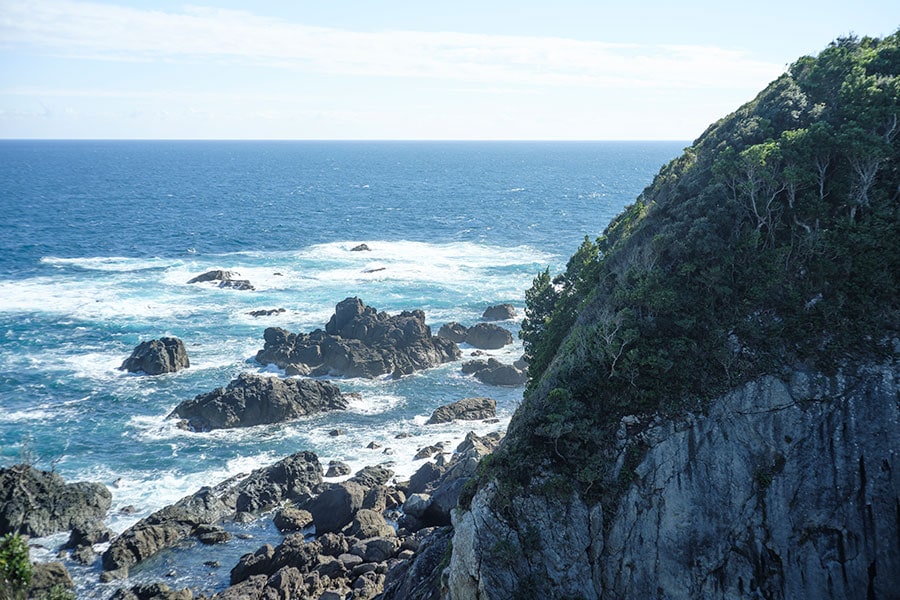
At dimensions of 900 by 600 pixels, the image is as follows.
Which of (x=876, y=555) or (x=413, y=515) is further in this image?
(x=413, y=515)

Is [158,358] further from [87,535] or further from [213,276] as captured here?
[213,276]

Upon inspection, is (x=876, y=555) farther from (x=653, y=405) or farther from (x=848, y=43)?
(x=848, y=43)

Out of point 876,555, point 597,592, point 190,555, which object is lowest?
point 190,555

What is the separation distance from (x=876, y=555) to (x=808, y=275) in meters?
11.8

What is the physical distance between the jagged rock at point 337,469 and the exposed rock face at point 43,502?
1461cm

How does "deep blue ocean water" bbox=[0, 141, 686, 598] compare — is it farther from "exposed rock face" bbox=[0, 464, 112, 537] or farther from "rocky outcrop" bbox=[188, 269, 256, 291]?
"rocky outcrop" bbox=[188, 269, 256, 291]

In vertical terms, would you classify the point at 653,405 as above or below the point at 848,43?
below

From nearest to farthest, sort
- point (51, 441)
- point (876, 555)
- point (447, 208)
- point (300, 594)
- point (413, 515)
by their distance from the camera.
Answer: point (876, 555)
point (300, 594)
point (413, 515)
point (51, 441)
point (447, 208)

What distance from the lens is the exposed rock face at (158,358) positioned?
67.0 metres

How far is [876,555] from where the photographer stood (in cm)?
2694

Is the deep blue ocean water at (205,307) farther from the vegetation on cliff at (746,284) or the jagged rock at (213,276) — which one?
the vegetation on cliff at (746,284)

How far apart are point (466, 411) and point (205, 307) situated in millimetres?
41617

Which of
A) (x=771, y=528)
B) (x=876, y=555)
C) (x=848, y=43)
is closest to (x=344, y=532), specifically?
(x=771, y=528)

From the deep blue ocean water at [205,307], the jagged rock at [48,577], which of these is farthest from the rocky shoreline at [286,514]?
the deep blue ocean water at [205,307]
